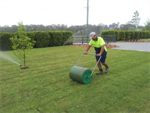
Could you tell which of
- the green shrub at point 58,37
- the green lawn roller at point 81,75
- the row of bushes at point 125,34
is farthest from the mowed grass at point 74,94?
the row of bushes at point 125,34

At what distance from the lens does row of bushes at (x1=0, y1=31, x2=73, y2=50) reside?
45.0 feet

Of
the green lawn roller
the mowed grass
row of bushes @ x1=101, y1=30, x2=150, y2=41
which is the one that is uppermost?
row of bushes @ x1=101, y1=30, x2=150, y2=41

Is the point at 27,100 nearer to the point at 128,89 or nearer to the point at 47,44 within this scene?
the point at 128,89

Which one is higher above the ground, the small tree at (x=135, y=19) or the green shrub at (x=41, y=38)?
the small tree at (x=135, y=19)

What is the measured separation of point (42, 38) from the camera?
1565 cm

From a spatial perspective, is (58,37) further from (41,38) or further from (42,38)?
(41,38)

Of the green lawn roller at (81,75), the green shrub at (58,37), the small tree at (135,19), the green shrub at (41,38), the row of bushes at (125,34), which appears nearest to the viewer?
the green lawn roller at (81,75)

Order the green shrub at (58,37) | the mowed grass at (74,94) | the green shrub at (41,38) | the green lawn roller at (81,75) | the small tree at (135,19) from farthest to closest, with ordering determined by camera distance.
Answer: the small tree at (135,19) < the green shrub at (58,37) < the green shrub at (41,38) < the green lawn roller at (81,75) < the mowed grass at (74,94)

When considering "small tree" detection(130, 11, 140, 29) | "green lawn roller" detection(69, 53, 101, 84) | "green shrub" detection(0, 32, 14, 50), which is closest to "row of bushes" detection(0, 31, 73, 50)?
"green shrub" detection(0, 32, 14, 50)

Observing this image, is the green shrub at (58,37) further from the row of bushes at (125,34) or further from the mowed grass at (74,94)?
the mowed grass at (74,94)

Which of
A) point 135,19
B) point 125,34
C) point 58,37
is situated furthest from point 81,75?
point 135,19

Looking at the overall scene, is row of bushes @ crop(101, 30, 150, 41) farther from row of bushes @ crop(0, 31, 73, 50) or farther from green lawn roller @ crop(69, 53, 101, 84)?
green lawn roller @ crop(69, 53, 101, 84)

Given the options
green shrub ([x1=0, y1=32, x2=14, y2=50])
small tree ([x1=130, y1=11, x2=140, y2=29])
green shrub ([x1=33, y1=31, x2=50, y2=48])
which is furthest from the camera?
small tree ([x1=130, y1=11, x2=140, y2=29])

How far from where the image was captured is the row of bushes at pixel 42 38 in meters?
13.7
